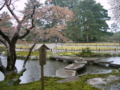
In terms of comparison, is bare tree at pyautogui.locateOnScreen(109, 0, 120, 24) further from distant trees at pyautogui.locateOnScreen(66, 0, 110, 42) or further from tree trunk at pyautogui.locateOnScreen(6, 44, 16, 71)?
distant trees at pyautogui.locateOnScreen(66, 0, 110, 42)

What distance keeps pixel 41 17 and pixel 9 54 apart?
222 centimetres

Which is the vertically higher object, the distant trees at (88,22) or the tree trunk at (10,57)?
the distant trees at (88,22)

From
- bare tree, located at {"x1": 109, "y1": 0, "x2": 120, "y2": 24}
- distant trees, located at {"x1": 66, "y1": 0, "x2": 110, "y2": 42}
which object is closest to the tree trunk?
bare tree, located at {"x1": 109, "y1": 0, "x2": 120, "y2": 24}

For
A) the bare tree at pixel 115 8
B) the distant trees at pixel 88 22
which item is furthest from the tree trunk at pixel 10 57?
the distant trees at pixel 88 22

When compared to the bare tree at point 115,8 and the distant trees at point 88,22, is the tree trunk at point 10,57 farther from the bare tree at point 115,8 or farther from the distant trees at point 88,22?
the distant trees at point 88,22

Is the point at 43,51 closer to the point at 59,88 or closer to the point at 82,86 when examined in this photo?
the point at 59,88

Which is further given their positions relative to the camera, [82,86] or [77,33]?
[77,33]

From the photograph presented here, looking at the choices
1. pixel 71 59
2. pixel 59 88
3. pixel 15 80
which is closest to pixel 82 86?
pixel 59 88

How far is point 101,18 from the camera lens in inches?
1359

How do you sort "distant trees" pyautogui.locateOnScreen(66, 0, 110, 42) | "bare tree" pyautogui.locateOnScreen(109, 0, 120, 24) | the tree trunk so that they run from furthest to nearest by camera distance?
1. "distant trees" pyautogui.locateOnScreen(66, 0, 110, 42)
2. "bare tree" pyautogui.locateOnScreen(109, 0, 120, 24)
3. the tree trunk

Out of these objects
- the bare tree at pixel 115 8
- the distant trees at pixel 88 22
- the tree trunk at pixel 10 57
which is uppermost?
the distant trees at pixel 88 22

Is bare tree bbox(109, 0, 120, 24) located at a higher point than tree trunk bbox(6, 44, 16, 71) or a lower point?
higher

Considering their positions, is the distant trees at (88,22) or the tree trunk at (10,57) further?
the distant trees at (88,22)

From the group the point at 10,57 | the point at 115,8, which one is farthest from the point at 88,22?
the point at 10,57
